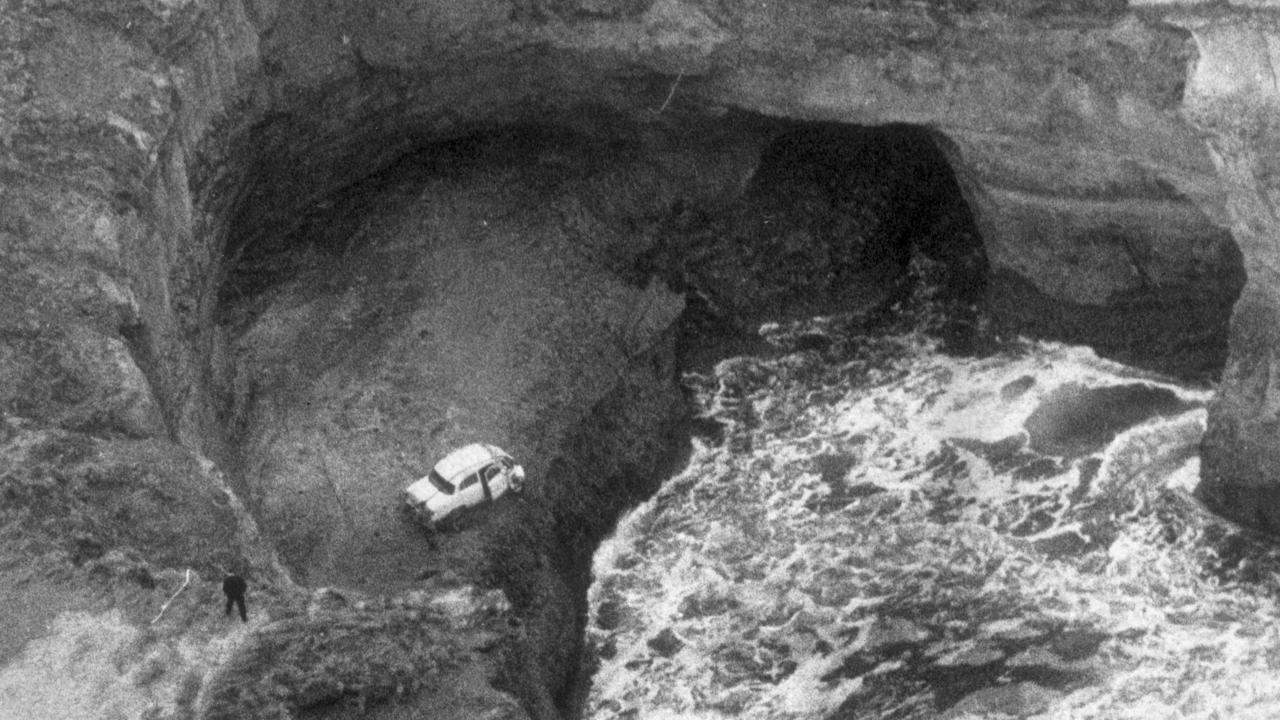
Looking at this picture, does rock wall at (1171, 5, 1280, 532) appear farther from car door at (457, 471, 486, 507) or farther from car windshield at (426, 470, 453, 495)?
car windshield at (426, 470, 453, 495)

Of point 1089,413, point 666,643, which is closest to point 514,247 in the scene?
point 666,643

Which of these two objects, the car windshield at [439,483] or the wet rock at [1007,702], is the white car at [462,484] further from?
the wet rock at [1007,702]

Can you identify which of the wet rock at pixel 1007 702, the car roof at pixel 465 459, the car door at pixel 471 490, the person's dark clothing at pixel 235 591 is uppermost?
the person's dark clothing at pixel 235 591

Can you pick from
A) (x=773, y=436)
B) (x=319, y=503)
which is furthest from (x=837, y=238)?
(x=319, y=503)

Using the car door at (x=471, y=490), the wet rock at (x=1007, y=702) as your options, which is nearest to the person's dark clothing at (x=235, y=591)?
the car door at (x=471, y=490)

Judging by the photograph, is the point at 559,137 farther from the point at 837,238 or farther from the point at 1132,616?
the point at 1132,616

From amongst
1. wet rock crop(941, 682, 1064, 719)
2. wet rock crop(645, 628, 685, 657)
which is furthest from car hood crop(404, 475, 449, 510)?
wet rock crop(941, 682, 1064, 719)
